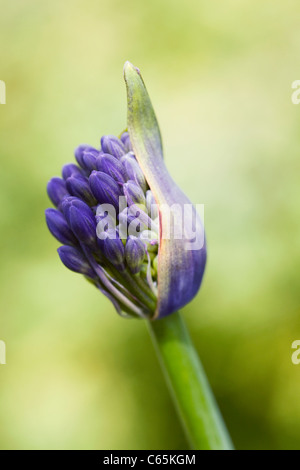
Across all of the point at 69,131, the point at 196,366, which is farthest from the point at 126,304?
the point at 69,131

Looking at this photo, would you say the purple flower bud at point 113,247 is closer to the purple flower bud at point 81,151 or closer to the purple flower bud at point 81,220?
the purple flower bud at point 81,220

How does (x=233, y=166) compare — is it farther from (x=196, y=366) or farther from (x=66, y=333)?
(x=196, y=366)

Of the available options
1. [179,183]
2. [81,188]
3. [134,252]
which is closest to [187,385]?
[134,252]

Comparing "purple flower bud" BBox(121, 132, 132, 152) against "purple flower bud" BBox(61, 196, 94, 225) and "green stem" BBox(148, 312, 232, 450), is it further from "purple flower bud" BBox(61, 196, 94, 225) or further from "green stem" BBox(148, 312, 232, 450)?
"green stem" BBox(148, 312, 232, 450)

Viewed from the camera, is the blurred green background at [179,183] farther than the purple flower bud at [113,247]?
Yes

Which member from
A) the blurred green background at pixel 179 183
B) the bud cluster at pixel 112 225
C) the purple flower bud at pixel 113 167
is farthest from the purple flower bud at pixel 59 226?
the blurred green background at pixel 179 183

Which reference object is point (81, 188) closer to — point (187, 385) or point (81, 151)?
point (81, 151)

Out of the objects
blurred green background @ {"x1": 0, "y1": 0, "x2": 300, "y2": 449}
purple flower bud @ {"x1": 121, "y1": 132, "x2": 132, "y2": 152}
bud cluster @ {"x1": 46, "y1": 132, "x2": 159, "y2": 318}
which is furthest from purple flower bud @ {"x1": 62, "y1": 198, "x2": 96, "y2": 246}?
blurred green background @ {"x1": 0, "y1": 0, "x2": 300, "y2": 449}

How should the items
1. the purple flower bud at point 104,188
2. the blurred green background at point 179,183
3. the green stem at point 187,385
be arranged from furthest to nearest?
the blurred green background at point 179,183
the green stem at point 187,385
the purple flower bud at point 104,188
